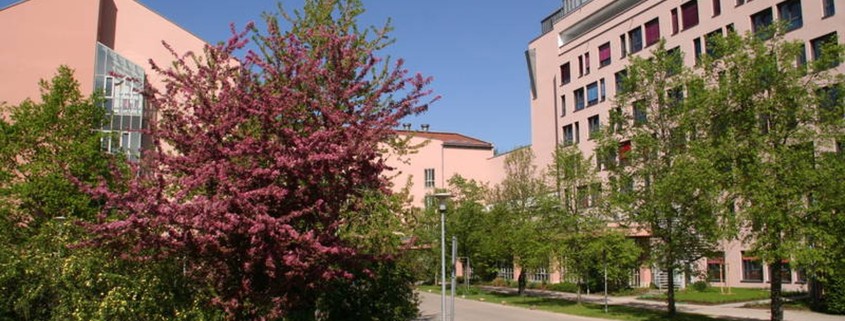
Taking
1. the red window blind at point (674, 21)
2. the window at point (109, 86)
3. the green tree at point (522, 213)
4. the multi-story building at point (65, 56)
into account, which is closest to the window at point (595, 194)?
the green tree at point (522, 213)

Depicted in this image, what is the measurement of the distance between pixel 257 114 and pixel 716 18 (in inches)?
1359

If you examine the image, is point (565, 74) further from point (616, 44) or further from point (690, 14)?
point (690, 14)

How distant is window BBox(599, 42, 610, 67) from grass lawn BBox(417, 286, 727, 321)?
61.9 feet

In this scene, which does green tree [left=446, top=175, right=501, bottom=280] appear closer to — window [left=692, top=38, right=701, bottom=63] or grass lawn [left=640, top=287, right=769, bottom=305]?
grass lawn [left=640, top=287, right=769, bottom=305]

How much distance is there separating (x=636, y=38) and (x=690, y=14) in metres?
4.76

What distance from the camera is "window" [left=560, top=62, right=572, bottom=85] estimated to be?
50528mm

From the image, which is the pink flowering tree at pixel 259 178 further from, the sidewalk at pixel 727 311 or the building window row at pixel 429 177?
the building window row at pixel 429 177

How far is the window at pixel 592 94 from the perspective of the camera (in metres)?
47.2

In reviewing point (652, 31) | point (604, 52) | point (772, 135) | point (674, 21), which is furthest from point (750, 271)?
point (772, 135)

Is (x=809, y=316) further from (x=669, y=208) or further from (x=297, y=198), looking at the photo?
(x=297, y=198)

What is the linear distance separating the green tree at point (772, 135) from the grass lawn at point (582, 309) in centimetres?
492

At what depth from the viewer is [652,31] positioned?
138ft

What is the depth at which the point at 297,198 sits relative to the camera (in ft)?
30.0

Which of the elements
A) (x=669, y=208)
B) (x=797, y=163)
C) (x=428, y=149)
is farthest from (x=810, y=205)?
(x=428, y=149)
